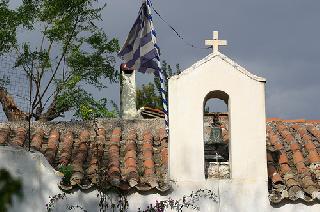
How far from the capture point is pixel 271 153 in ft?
34.4

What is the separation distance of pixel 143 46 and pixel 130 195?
2.72 metres

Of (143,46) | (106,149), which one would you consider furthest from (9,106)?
(143,46)

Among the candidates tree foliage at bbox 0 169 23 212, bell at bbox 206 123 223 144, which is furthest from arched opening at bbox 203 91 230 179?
tree foliage at bbox 0 169 23 212

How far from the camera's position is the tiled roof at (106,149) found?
902 centimetres

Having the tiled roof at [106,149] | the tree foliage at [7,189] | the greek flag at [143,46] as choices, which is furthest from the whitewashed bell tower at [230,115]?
the tree foliage at [7,189]

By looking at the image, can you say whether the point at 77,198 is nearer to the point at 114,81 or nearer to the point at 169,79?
the point at 169,79

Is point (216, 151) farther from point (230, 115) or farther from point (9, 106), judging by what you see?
point (9, 106)

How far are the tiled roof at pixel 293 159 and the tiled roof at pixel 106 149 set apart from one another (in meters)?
1.75

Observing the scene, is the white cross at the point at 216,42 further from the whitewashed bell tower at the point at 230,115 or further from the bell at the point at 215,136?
the bell at the point at 215,136

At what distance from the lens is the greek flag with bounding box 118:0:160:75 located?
10.2 metres

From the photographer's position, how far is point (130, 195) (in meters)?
8.96

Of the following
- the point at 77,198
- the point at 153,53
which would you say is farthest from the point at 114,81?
the point at 77,198

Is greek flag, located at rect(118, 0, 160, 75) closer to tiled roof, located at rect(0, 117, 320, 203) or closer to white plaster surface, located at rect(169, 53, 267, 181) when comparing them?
white plaster surface, located at rect(169, 53, 267, 181)

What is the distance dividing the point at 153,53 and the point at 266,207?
3114 millimetres
